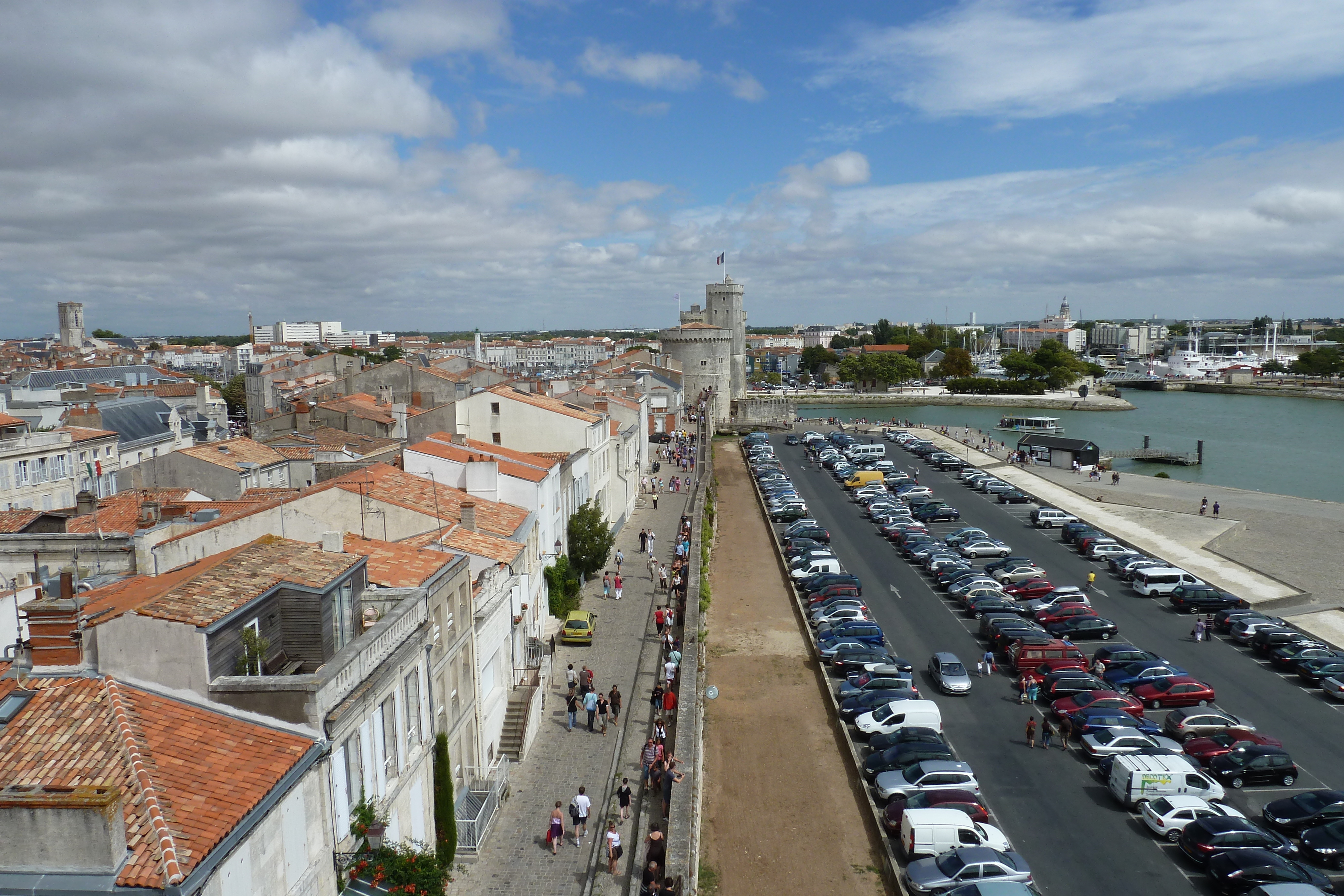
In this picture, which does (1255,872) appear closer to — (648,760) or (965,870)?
(965,870)

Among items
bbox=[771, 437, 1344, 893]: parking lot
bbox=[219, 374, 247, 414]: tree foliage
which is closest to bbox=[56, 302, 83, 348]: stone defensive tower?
bbox=[219, 374, 247, 414]: tree foliage

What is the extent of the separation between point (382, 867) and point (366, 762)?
1.18m

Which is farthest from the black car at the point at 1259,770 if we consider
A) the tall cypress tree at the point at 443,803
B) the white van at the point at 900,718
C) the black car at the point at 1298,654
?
the tall cypress tree at the point at 443,803

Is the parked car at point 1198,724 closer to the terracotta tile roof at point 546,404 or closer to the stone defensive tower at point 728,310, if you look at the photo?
the terracotta tile roof at point 546,404

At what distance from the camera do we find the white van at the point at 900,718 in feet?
61.8

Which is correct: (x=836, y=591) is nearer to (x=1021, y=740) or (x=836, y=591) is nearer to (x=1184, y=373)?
(x=1021, y=740)

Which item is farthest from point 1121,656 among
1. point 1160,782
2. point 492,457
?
point 492,457

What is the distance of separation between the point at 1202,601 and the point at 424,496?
934 inches

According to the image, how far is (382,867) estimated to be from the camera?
33.7 feet

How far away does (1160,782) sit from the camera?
53.2ft

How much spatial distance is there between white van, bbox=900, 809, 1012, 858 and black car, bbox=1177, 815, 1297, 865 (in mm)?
2964

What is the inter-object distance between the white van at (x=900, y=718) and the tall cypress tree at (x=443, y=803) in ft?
30.5

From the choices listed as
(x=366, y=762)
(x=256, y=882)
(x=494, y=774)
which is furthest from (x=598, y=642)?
(x=256, y=882)

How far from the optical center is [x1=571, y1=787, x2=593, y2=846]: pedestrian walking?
14.2 metres
